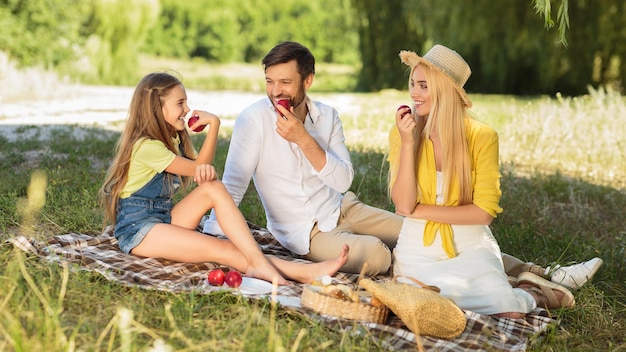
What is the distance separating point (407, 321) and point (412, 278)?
307 millimetres

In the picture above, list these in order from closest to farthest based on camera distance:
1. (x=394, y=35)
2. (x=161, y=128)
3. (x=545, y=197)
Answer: (x=161, y=128) < (x=545, y=197) < (x=394, y=35)

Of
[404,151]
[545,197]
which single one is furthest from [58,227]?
[545,197]

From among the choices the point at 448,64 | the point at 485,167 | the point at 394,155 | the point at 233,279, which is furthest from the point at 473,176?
the point at 233,279

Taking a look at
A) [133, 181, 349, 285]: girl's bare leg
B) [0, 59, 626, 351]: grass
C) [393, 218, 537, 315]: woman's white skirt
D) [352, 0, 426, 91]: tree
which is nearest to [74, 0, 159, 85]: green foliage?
[352, 0, 426, 91]: tree

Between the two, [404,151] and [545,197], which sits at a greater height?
[404,151]

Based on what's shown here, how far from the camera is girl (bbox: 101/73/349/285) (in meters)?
4.08

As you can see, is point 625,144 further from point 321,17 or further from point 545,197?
point 321,17

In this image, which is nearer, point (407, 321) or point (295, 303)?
point (407, 321)

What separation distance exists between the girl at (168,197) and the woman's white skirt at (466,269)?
0.44m

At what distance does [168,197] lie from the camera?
14.3 ft

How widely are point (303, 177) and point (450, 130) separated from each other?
2.94ft

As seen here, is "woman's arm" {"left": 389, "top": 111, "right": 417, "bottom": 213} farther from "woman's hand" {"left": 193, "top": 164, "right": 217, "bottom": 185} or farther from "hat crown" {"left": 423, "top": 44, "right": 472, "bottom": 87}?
"woman's hand" {"left": 193, "top": 164, "right": 217, "bottom": 185}

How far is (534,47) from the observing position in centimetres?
1375

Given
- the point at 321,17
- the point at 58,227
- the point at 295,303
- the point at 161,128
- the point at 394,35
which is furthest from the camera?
the point at 321,17
